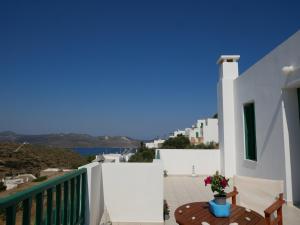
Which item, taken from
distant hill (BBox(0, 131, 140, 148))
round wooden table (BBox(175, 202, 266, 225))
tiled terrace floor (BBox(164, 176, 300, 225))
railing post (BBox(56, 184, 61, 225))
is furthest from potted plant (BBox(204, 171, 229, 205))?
distant hill (BBox(0, 131, 140, 148))

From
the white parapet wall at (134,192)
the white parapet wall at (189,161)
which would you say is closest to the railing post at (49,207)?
the white parapet wall at (134,192)

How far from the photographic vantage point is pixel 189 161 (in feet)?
32.9

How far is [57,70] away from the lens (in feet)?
76.1

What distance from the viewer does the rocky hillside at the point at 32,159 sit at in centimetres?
2314

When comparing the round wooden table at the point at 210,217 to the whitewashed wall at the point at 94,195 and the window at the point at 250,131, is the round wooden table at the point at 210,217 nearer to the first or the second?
the whitewashed wall at the point at 94,195

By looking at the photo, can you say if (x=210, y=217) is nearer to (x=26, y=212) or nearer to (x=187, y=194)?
(x=26, y=212)

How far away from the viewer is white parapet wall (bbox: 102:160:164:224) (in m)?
4.58

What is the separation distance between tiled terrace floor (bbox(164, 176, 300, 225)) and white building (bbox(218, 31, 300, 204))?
886 millimetres

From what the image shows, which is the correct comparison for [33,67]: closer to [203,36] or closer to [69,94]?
[69,94]

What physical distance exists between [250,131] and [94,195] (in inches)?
217

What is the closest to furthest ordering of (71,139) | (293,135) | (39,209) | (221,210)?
(39,209)
(221,210)
(293,135)
(71,139)

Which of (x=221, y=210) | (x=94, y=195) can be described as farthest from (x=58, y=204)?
(x=221, y=210)

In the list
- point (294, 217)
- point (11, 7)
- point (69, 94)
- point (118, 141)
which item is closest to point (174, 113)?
point (69, 94)

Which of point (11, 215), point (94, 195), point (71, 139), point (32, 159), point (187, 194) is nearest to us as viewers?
point (11, 215)
